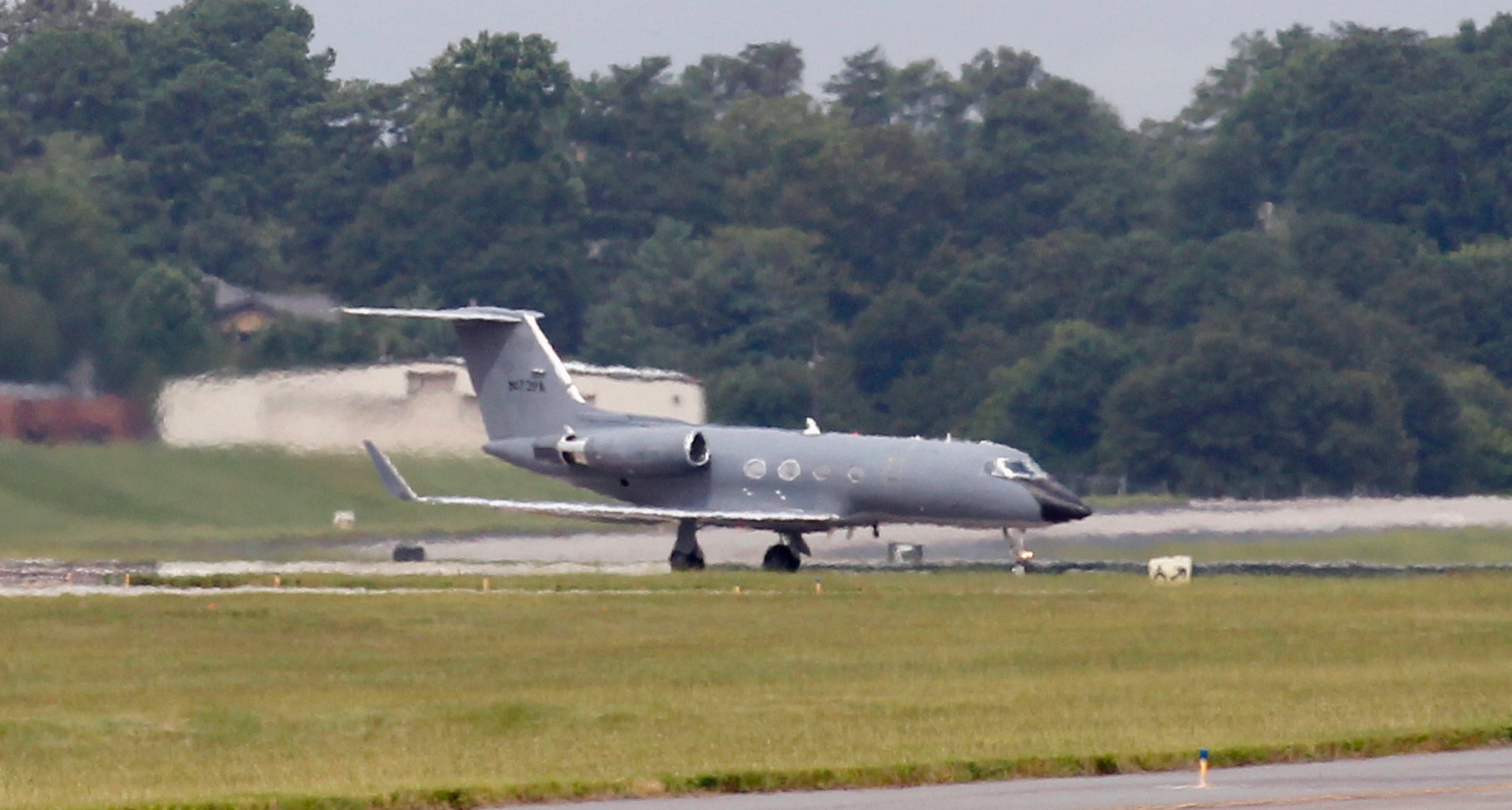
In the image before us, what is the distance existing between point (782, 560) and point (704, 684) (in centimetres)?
1994

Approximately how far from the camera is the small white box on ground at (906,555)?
5284cm

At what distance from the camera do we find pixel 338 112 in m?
117

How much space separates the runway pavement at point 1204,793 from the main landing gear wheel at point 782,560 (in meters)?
27.2

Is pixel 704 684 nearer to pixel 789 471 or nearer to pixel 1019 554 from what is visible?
pixel 1019 554

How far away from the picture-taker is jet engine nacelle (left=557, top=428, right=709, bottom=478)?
51031 millimetres

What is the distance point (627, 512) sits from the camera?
50312 millimetres

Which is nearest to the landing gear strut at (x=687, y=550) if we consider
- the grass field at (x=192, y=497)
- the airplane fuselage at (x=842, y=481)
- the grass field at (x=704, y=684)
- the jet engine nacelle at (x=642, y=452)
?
the airplane fuselage at (x=842, y=481)

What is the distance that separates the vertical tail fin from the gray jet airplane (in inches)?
1.2

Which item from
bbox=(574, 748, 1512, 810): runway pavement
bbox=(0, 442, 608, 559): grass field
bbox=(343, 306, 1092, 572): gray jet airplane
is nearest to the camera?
bbox=(574, 748, 1512, 810): runway pavement

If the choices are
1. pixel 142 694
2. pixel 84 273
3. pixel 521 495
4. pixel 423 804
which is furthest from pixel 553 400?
Answer: pixel 423 804

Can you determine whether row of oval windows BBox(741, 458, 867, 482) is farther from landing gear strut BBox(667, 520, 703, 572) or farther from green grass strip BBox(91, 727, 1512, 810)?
green grass strip BBox(91, 727, 1512, 810)

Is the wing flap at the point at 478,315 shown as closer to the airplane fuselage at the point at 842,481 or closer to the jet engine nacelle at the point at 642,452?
the airplane fuselage at the point at 842,481

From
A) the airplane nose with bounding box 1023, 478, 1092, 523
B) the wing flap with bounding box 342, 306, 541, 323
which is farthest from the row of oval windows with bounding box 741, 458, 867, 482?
the wing flap with bounding box 342, 306, 541, 323

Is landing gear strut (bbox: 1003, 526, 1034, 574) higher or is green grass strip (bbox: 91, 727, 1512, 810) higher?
landing gear strut (bbox: 1003, 526, 1034, 574)
